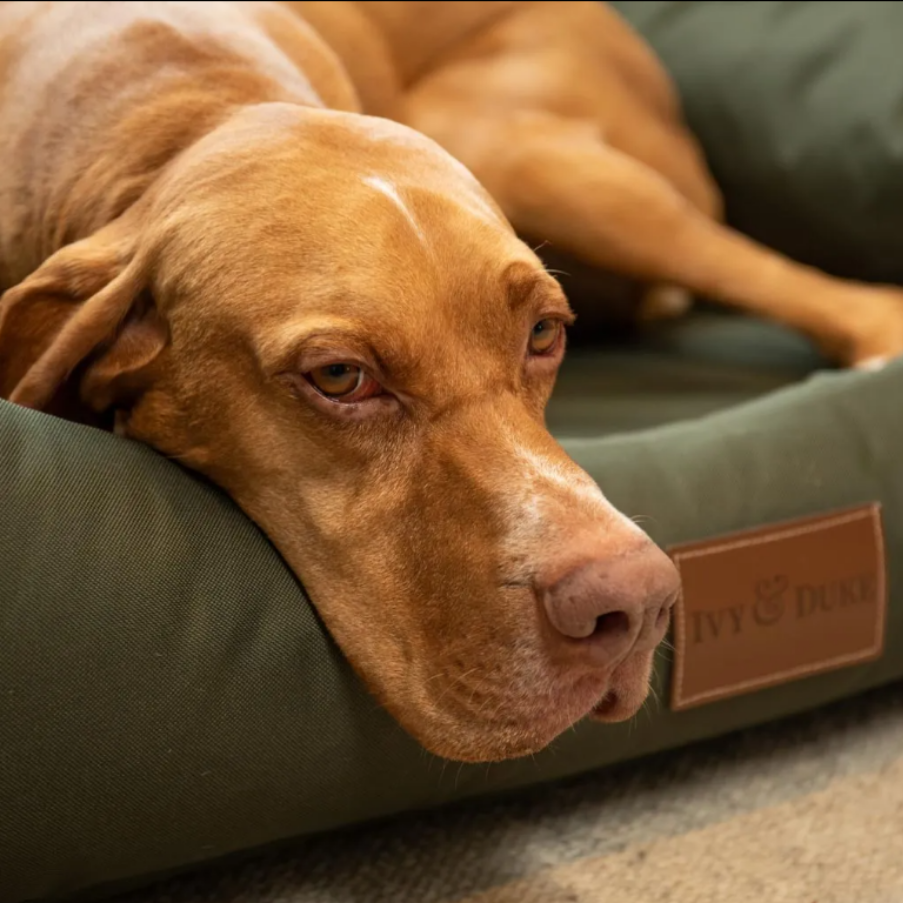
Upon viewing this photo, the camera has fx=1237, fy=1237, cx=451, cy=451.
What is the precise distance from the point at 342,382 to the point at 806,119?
4.52 ft

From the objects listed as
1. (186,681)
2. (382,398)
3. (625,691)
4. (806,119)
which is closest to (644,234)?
(806,119)

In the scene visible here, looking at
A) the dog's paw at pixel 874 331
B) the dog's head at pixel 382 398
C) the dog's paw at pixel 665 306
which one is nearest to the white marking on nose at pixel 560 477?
the dog's head at pixel 382 398

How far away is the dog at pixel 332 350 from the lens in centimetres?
112

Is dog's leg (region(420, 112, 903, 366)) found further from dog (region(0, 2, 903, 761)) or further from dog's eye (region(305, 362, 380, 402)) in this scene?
dog's eye (region(305, 362, 380, 402))

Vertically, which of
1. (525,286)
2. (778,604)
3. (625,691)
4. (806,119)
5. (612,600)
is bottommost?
(778,604)

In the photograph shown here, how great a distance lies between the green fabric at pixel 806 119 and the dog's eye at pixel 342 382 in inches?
50.6

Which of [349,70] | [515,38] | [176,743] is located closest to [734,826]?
[176,743]

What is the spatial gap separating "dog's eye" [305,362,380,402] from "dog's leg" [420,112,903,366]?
105 cm

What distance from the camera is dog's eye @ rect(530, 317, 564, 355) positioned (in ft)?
4.41

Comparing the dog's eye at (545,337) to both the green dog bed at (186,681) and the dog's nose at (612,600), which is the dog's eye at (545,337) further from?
the dog's nose at (612,600)

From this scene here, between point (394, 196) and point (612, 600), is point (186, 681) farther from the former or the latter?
point (394, 196)

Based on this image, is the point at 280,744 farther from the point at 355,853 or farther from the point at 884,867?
the point at 884,867

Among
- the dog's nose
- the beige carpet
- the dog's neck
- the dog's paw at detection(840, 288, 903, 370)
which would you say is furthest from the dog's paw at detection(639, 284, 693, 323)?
the dog's nose

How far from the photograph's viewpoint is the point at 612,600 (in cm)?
106
